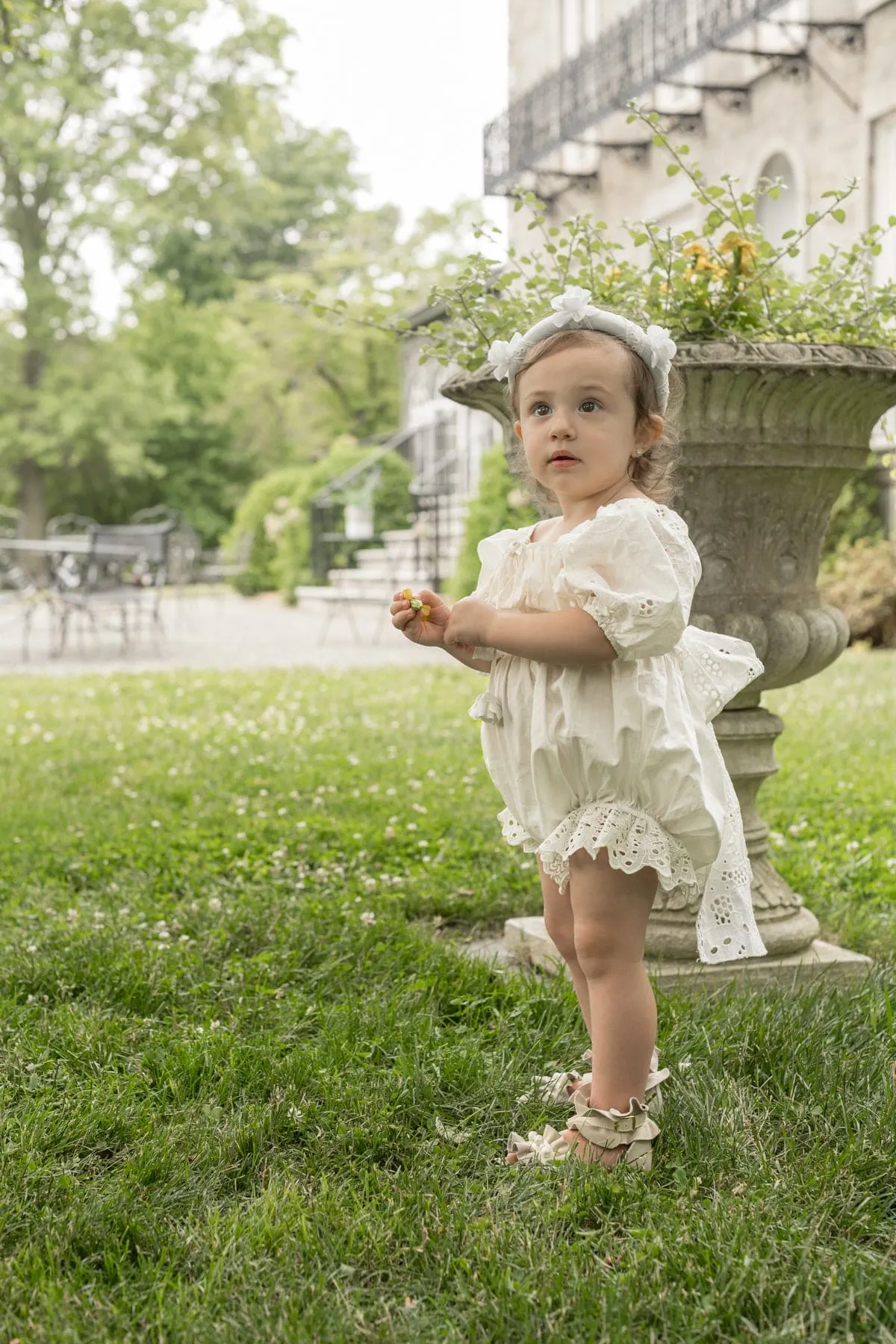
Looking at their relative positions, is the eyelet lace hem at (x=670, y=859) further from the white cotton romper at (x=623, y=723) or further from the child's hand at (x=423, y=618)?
the child's hand at (x=423, y=618)

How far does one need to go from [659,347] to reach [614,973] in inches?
39.0

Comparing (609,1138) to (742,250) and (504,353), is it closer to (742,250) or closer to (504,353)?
→ (504,353)

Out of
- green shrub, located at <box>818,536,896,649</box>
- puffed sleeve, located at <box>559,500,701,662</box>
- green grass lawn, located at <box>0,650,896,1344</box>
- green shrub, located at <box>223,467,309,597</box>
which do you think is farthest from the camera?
green shrub, located at <box>223,467,309,597</box>

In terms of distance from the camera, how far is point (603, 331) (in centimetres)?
215

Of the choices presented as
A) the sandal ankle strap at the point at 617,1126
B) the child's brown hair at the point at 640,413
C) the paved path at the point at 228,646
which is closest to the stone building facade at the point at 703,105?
the paved path at the point at 228,646

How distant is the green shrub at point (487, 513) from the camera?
13.5m

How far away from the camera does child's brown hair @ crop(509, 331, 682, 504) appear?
7.01 ft

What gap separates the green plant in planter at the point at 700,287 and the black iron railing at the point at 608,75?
1009cm

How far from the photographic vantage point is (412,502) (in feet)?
62.8

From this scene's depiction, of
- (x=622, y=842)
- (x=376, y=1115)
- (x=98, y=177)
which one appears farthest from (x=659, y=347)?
(x=98, y=177)

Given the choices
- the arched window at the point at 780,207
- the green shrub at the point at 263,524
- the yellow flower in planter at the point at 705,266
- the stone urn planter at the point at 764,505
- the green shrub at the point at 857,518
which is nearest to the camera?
the stone urn planter at the point at 764,505

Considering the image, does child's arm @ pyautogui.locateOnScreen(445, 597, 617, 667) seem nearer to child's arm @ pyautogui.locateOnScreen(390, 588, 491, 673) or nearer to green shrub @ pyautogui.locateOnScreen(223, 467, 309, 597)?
child's arm @ pyautogui.locateOnScreen(390, 588, 491, 673)

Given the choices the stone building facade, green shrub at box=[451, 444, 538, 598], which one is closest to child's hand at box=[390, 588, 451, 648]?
the stone building facade

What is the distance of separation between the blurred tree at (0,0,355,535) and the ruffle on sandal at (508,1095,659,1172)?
22.2m
